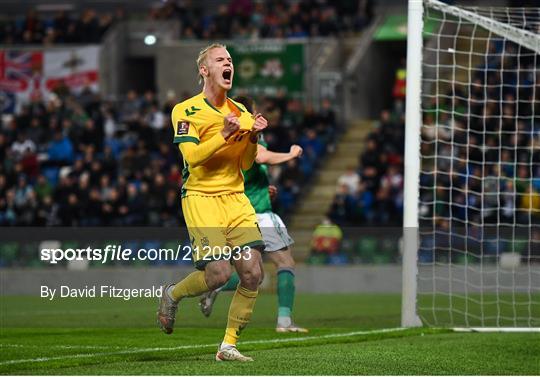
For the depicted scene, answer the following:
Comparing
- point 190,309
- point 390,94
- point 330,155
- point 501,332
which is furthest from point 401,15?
point 190,309

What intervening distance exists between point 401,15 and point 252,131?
22.3m

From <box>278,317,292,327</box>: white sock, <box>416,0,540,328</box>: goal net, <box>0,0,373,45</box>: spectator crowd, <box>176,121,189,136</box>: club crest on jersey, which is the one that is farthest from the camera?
<box>0,0,373,45</box>: spectator crowd

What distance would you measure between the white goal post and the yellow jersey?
429 cm

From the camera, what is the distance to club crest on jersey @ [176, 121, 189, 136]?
918cm

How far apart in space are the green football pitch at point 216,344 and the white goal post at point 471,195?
1.35 meters

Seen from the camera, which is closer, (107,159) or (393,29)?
(107,159)

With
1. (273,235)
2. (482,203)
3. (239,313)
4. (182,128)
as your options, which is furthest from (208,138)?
(482,203)

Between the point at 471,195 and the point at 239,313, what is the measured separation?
1241 centimetres

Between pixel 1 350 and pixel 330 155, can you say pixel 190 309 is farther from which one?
pixel 330 155

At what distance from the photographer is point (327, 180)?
27312mm

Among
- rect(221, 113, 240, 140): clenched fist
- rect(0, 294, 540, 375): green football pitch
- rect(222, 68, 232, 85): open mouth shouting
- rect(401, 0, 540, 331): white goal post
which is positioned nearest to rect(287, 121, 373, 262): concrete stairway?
rect(401, 0, 540, 331): white goal post

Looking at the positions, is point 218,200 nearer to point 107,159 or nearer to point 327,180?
point 107,159

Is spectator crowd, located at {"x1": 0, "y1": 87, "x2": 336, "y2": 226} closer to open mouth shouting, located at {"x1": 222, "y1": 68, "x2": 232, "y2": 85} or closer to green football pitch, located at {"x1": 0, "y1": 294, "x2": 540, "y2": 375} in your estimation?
green football pitch, located at {"x1": 0, "y1": 294, "x2": 540, "y2": 375}

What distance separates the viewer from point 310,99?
1172 inches
